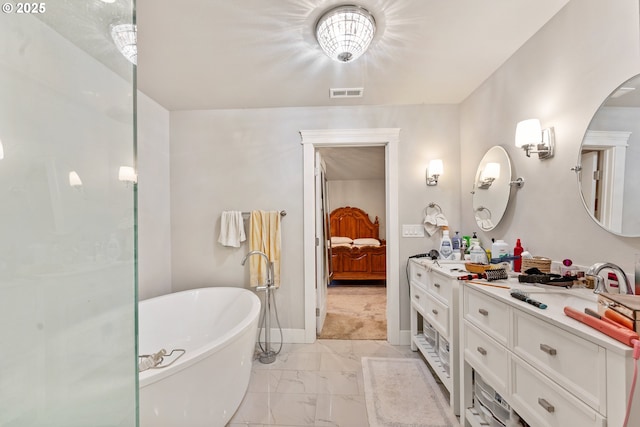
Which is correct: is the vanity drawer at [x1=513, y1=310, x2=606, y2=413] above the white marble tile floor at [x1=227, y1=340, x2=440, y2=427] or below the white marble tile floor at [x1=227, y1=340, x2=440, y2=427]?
above

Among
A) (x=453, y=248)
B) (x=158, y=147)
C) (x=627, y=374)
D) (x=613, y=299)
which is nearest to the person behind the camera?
(x=627, y=374)

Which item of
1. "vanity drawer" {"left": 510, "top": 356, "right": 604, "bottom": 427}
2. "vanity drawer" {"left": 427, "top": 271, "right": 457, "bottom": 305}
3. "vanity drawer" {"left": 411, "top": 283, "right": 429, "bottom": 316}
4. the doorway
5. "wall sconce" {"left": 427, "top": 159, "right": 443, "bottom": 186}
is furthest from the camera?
the doorway

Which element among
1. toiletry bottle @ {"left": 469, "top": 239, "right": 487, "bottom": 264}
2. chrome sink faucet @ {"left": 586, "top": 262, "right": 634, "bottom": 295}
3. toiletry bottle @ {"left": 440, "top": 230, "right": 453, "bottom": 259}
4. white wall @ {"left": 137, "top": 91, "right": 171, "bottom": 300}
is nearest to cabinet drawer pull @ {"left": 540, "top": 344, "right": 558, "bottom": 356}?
chrome sink faucet @ {"left": 586, "top": 262, "right": 634, "bottom": 295}

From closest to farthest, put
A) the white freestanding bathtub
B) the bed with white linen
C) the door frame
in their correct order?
1. the white freestanding bathtub
2. the door frame
3. the bed with white linen

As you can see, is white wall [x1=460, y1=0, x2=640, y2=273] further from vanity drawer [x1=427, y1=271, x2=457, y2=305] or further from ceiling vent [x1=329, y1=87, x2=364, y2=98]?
ceiling vent [x1=329, y1=87, x2=364, y2=98]

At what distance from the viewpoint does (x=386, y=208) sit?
254cm

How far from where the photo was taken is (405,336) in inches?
98.3

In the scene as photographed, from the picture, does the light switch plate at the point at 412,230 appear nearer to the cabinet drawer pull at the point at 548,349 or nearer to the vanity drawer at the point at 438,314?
the vanity drawer at the point at 438,314

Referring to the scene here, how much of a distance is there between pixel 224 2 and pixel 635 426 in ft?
7.18

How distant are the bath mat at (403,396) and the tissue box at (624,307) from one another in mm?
1203

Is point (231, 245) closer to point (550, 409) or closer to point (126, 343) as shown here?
point (126, 343)

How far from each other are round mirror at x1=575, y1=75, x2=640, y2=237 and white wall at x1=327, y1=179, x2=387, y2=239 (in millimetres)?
4195

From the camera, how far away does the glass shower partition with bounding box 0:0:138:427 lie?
646 millimetres

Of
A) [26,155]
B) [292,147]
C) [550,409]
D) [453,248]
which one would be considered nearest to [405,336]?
[453,248]
